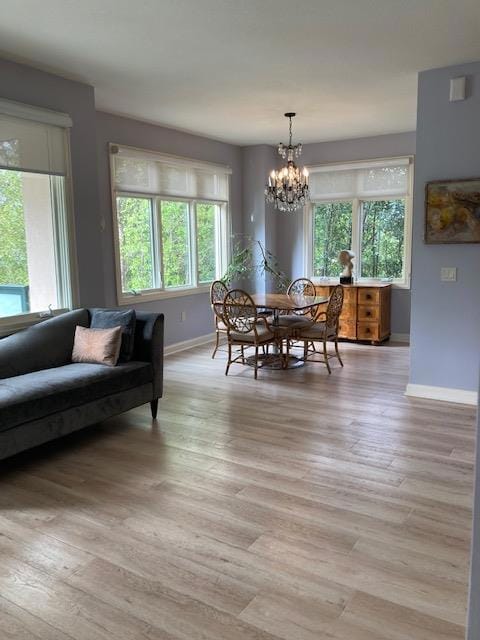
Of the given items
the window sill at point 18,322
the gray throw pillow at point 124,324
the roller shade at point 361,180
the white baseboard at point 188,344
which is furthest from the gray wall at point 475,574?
the roller shade at point 361,180

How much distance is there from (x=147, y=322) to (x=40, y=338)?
772 mm

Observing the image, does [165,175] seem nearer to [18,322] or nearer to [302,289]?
[302,289]

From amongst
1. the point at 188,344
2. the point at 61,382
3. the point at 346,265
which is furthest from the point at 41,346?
the point at 346,265

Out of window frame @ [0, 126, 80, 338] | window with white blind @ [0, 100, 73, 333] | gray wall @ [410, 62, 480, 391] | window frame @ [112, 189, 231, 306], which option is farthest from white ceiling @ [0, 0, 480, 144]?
window frame @ [112, 189, 231, 306]

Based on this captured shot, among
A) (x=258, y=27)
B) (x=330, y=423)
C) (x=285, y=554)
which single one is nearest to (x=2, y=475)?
(x=285, y=554)

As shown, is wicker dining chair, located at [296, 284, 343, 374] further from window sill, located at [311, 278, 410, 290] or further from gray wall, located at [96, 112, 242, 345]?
gray wall, located at [96, 112, 242, 345]

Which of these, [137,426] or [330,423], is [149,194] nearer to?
[137,426]

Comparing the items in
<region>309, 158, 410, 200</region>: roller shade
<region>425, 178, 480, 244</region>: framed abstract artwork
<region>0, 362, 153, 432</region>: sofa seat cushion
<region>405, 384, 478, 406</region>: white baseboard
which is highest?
<region>309, 158, 410, 200</region>: roller shade

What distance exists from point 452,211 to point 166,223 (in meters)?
3.30

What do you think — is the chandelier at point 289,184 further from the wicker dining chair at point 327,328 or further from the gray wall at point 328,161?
the gray wall at point 328,161

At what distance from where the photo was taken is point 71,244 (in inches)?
166

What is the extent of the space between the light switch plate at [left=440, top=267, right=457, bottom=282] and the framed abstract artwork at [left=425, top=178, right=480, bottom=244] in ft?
0.71

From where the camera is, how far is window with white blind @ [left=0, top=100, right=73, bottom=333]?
3758 mm

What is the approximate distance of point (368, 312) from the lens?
651 centimetres
